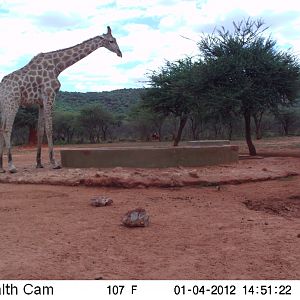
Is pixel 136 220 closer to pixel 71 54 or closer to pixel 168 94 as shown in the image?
pixel 71 54

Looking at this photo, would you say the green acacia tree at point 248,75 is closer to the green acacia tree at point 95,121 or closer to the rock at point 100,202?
the rock at point 100,202

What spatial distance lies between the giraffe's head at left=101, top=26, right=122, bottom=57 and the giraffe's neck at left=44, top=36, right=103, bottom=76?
0.36 feet

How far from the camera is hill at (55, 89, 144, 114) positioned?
61.8m

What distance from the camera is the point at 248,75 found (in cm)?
1680

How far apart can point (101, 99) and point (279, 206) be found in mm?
58683

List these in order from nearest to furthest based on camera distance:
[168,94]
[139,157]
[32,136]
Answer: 1. [139,157]
2. [168,94]
3. [32,136]

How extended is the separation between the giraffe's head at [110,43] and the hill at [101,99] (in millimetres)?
47758

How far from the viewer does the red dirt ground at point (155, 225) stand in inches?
159

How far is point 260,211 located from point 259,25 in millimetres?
12243

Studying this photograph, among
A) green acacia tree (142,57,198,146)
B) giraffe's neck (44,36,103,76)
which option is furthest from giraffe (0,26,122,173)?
green acacia tree (142,57,198,146)

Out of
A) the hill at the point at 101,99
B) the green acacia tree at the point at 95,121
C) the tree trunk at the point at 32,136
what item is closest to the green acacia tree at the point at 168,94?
the tree trunk at the point at 32,136

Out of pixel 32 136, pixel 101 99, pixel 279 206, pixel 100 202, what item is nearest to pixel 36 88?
pixel 100 202

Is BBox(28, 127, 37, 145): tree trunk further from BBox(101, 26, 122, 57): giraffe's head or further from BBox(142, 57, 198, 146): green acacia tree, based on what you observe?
BBox(101, 26, 122, 57): giraffe's head
